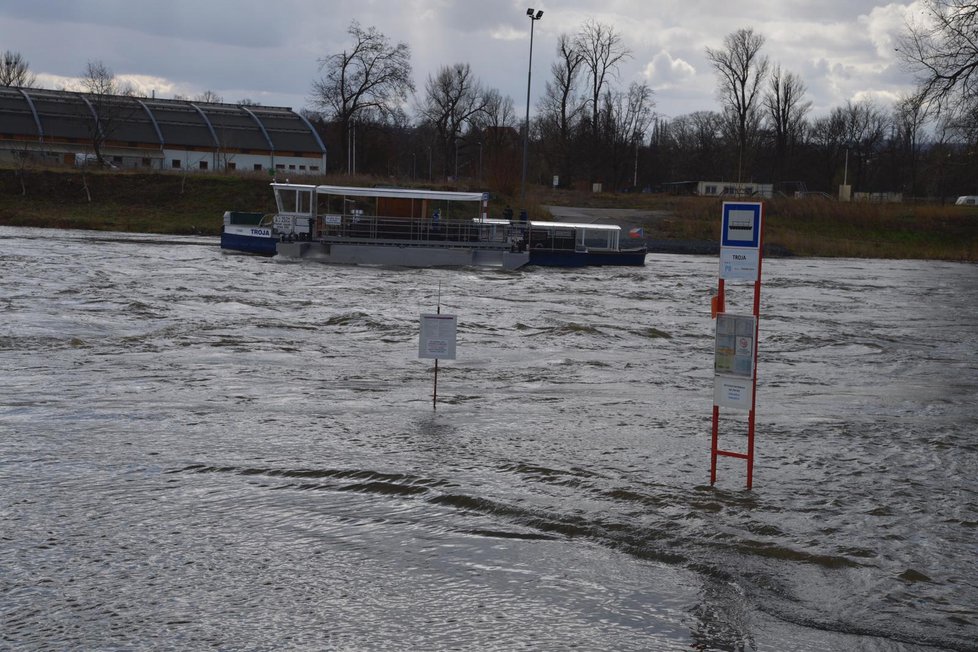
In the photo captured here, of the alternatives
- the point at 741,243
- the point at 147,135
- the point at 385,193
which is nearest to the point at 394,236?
the point at 385,193

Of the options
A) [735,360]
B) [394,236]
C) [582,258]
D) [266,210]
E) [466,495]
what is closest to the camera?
[735,360]

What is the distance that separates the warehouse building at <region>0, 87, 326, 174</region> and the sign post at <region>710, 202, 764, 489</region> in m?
75.6

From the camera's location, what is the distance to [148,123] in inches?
3408

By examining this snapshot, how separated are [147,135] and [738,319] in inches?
3272

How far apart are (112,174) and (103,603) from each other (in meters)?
63.2

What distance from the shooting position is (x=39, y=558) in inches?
291

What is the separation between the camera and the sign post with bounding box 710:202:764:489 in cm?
892

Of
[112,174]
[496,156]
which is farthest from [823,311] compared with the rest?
[112,174]

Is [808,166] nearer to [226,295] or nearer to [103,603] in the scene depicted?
[226,295]

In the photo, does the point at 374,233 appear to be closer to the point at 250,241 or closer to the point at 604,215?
the point at 250,241

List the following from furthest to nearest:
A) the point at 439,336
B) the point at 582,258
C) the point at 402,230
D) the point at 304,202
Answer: the point at 582,258 < the point at 304,202 < the point at 402,230 < the point at 439,336

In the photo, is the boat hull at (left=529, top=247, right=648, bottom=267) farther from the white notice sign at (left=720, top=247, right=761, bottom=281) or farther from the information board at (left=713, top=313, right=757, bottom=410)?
the white notice sign at (left=720, top=247, right=761, bottom=281)

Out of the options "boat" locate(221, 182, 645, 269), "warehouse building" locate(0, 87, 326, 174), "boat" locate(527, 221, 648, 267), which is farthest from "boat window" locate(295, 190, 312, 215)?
"warehouse building" locate(0, 87, 326, 174)

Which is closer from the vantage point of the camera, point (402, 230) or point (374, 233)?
point (374, 233)
